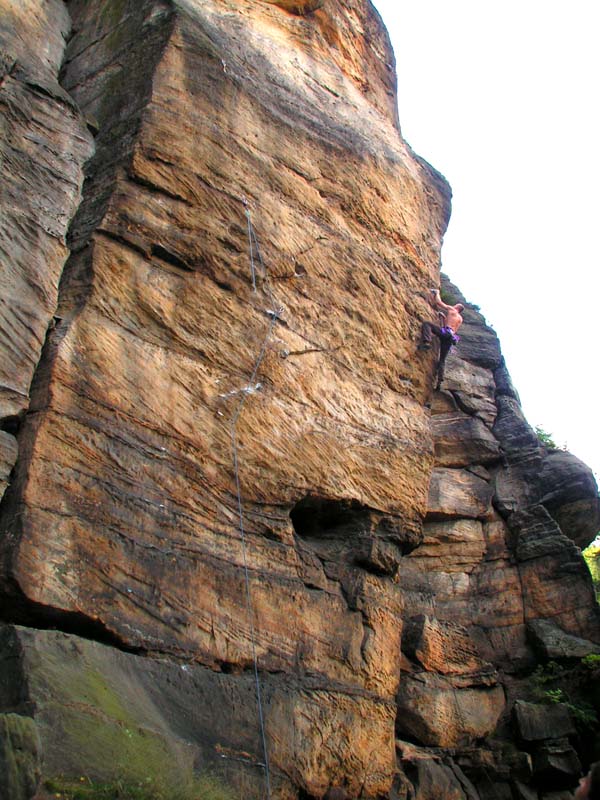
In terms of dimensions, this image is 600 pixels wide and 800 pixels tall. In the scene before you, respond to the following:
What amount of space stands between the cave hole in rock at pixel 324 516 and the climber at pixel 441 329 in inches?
105

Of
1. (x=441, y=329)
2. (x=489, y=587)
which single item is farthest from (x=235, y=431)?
(x=489, y=587)

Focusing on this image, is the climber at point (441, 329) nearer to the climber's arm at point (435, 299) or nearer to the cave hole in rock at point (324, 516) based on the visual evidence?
the climber's arm at point (435, 299)

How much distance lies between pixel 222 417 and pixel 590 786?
741 centimetres

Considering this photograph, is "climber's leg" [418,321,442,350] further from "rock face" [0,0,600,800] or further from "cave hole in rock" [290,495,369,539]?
"cave hole in rock" [290,495,369,539]

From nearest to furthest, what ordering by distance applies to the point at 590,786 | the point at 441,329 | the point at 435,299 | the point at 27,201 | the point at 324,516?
the point at 27,201
the point at 324,516
the point at 441,329
the point at 590,786
the point at 435,299

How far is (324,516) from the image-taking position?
952 centimetres

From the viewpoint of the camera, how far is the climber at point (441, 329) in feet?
37.2

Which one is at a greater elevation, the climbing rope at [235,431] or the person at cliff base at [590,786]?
the climbing rope at [235,431]

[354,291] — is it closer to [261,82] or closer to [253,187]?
[253,187]

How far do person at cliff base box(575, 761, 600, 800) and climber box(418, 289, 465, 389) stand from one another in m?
5.63

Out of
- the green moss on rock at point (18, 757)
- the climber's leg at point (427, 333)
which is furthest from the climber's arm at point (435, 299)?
the green moss on rock at point (18, 757)

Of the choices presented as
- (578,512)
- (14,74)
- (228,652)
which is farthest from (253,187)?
(578,512)

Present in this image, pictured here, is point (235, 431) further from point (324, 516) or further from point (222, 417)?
point (324, 516)

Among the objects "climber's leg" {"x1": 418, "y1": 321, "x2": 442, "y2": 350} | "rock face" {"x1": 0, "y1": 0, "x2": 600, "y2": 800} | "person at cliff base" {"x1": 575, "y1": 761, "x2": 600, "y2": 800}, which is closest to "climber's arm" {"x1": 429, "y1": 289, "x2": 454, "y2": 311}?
"rock face" {"x1": 0, "y1": 0, "x2": 600, "y2": 800}
